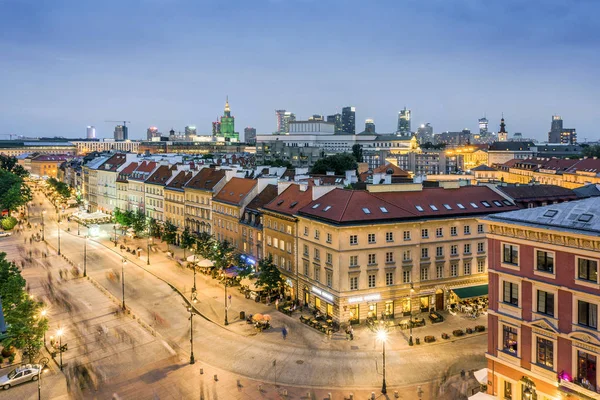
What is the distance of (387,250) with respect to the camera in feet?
158

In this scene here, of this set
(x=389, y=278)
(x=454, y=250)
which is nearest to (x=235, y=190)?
(x=389, y=278)

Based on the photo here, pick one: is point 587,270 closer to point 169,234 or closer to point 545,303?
point 545,303

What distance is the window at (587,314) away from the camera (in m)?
27.1

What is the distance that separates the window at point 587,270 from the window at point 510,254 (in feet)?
13.2

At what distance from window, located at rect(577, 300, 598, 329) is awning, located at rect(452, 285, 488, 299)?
72.4 feet

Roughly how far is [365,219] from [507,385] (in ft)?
63.8

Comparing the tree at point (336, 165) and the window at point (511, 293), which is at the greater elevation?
the tree at point (336, 165)

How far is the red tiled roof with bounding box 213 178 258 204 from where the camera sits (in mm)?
71000

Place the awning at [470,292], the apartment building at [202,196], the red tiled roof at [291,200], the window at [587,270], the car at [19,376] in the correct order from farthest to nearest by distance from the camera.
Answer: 1. the apartment building at [202,196]
2. the red tiled roof at [291,200]
3. the awning at [470,292]
4. the car at [19,376]
5. the window at [587,270]

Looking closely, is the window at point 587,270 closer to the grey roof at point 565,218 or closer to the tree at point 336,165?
the grey roof at point 565,218

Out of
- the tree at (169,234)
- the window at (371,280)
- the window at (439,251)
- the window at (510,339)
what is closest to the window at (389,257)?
the window at (371,280)

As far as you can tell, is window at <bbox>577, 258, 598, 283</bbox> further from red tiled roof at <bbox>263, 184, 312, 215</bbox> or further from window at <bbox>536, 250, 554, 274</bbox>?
red tiled roof at <bbox>263, 184, 312, 215</bbox>

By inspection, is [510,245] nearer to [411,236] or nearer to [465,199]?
[411,236]

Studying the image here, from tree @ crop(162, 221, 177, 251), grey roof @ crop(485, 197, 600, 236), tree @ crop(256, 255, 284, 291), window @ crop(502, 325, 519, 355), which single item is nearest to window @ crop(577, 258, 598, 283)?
grey roof @ crop(485, 197, 600, 236)
